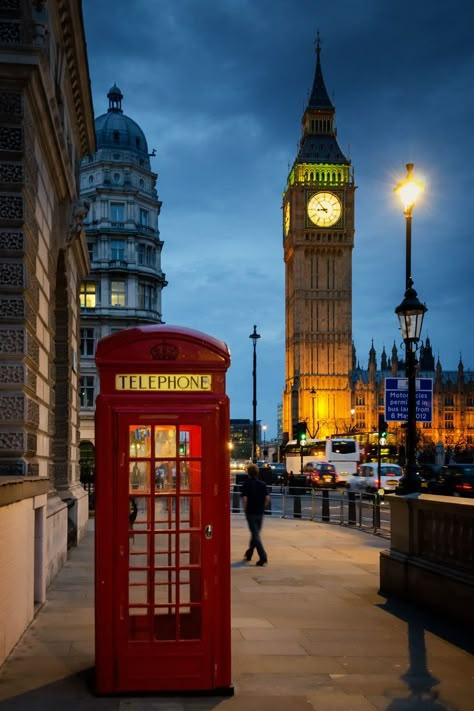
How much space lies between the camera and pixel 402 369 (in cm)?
16112

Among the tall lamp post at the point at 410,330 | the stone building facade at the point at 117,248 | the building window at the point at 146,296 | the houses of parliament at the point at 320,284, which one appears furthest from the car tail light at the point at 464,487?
the houses of parliament at the point at 320,284

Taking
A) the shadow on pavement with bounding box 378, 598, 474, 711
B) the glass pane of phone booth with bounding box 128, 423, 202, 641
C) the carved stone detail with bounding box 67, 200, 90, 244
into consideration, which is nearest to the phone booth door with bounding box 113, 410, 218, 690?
the glass pane of phone booth with bounding box 128, 423, 202, 641

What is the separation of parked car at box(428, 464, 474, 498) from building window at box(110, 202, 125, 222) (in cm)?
3865

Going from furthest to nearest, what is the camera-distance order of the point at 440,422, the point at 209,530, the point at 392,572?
1. the point at 440,422
2. the point at 392,572
3. the point at 209,530

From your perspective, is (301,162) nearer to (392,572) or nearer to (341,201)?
(341,201)

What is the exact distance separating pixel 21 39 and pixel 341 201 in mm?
116509

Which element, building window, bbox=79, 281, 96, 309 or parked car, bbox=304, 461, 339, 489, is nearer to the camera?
parked car, bbox=304, 461, 339, 489

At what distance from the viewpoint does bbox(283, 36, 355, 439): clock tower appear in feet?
402

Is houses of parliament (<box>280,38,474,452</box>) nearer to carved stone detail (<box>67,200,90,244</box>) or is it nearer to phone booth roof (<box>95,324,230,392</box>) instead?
carved stone detail (<box>67,200,90,244</box>)

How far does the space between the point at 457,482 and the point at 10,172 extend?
890 inches

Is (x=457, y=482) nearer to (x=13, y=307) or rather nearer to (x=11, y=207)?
(x=13, y=307)

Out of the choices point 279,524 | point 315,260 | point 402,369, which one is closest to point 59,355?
point 279,524

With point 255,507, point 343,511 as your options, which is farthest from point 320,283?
point 255,507

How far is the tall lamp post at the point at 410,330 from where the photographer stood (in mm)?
13375
